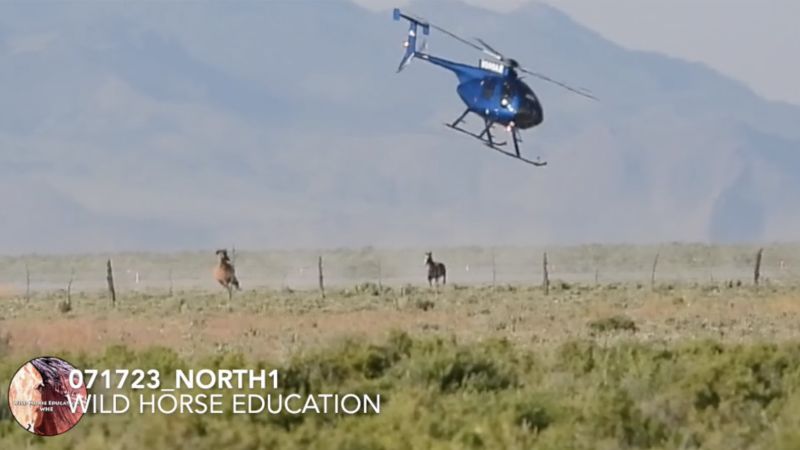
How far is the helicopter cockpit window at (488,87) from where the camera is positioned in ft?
129

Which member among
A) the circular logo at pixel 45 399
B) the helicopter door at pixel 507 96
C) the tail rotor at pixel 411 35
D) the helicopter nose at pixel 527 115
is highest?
the tail rotor at pixel 411 35

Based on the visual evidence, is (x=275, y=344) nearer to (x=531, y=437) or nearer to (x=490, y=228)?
(x=531, y=437)

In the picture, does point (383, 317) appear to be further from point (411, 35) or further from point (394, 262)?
point (394, 262)

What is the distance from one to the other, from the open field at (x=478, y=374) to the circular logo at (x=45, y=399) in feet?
0.55

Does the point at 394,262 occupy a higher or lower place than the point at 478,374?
higher

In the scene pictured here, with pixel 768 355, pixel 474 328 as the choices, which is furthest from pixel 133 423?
pixel 474 328

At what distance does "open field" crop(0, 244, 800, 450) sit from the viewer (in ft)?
50.6

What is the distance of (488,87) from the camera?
3953 centimetres

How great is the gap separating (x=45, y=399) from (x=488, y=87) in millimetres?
23940

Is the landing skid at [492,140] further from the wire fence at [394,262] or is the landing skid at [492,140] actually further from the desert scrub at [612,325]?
the wire fence at [394,262]

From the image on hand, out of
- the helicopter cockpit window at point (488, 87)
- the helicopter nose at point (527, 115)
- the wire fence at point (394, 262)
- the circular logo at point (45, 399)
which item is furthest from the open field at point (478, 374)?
Answer: the wire fence at point (394, 262)

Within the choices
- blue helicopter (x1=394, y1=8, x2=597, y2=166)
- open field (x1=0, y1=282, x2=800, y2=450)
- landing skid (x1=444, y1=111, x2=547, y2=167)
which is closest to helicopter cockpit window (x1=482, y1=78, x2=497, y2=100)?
blue helicopter (x1=394, y1=8, x2=597, y2=166)

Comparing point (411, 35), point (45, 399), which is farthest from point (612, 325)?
Answer: point (45, 399)

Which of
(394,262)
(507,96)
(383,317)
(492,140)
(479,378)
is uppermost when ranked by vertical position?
(394,262)
